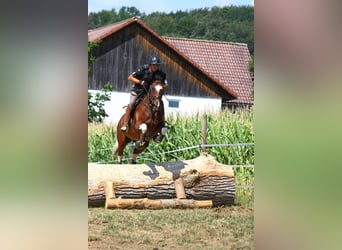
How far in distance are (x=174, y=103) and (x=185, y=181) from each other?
2.67 feet

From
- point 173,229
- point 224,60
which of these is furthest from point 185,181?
point 224,60

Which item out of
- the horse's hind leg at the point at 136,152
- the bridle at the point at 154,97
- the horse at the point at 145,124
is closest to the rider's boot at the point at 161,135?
the horse at the point at 145,124

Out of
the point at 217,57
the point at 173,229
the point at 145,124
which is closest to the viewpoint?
the point at 173,229

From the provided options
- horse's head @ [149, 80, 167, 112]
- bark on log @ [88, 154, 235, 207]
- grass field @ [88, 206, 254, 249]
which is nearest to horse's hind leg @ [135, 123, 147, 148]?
horse's head @ [149, 80, 167, 112]

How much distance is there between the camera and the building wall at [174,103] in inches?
300

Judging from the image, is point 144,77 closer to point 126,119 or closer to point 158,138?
point 126,119

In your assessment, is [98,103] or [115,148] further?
[115,148]

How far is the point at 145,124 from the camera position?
7.62 m

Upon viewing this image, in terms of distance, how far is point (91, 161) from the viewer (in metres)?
7.60

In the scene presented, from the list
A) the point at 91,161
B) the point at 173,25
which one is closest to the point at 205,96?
the point at 173,25
